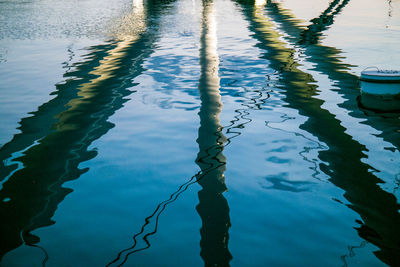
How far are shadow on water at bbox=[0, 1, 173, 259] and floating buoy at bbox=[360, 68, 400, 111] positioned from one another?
408cm

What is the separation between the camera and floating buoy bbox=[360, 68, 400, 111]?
649 centimetres

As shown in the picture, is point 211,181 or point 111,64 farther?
point 111,64

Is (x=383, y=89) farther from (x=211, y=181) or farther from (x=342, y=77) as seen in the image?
(x=211, y=181)

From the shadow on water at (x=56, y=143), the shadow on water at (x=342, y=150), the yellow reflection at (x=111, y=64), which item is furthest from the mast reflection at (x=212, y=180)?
the yellow reflection at (x=111, y=64)

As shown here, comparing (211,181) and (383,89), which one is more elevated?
(383,89)

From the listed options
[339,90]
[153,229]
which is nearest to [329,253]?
[153,229]

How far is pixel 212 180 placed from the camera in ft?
15.3

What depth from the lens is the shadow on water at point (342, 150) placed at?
11.9ft

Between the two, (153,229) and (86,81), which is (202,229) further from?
(86,81)

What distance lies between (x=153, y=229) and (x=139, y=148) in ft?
6.76

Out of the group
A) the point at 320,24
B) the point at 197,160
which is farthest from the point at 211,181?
the point at 320,24

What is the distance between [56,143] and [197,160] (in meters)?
2.11

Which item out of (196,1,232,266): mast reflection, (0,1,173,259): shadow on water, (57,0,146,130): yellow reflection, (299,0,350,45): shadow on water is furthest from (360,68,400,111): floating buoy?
(299,0,350,45): shadow on water

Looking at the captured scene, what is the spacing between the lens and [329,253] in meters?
3.40
